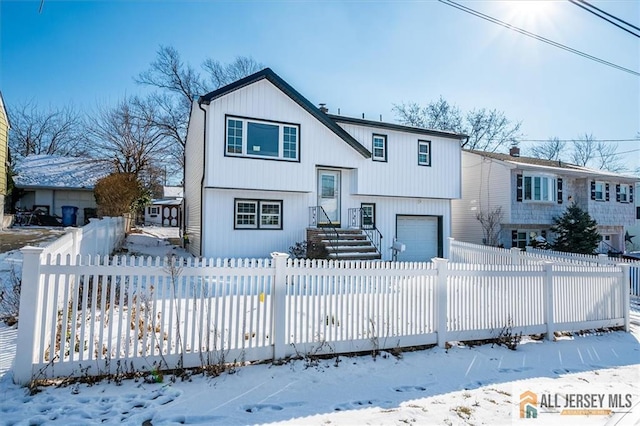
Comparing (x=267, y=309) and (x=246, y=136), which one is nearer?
(x=267, y=309)

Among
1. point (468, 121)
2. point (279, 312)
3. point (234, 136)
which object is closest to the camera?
point (279, 312)

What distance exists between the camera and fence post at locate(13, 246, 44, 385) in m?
3.75

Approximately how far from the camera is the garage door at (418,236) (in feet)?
56.3

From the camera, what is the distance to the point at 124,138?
25.0m

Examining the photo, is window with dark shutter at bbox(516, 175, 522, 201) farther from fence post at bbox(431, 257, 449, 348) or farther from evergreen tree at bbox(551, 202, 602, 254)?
fence post at bbox(431, 257, 449, 348)

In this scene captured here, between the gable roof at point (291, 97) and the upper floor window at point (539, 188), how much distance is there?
35.8 feet

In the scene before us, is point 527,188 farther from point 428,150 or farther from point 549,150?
point 549,150

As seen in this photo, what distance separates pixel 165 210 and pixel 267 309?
129 ft

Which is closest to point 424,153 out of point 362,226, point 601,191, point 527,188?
point 362,226

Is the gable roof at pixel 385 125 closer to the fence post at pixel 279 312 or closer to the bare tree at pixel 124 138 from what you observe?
the fence post at pixel 279 312

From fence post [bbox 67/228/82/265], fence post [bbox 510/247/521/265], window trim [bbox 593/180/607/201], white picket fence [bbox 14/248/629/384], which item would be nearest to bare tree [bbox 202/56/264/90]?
fence post [bbox 67/228/82/265]

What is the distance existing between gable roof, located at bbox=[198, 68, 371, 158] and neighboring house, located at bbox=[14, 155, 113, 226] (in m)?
17.6

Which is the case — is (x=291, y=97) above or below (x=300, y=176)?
above

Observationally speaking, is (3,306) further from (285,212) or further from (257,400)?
(285,212)
